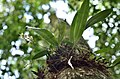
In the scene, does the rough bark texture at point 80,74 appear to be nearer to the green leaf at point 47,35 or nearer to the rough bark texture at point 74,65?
the rough bark texture at point 74,65

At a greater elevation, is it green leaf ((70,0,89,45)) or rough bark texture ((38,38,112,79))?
green leaf ((70,0,89,45))

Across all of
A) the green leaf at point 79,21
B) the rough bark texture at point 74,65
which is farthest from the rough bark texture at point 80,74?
the green leaf at point 79,21

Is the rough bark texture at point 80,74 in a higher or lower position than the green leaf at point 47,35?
lower

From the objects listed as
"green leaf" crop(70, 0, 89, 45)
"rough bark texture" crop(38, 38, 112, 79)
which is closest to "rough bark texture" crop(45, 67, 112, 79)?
"rough bark texture" crop(38, 38, 112, 79)

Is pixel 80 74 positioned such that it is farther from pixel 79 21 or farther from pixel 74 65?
pixel 79 21

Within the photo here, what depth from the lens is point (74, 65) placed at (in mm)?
1136

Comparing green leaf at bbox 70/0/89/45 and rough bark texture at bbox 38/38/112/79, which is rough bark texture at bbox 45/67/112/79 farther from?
green leaf at bbox 70/0/89/45

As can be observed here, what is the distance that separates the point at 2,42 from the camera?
3629 mm

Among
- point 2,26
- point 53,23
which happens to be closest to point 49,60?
point 53,23

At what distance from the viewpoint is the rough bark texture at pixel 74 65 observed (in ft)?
3.49

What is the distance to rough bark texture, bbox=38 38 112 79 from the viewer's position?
1065 millimetres

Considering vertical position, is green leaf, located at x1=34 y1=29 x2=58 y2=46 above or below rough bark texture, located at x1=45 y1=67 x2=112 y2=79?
above

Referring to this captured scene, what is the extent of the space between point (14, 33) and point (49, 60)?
8.37ft

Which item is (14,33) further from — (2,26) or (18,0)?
(18,0)
